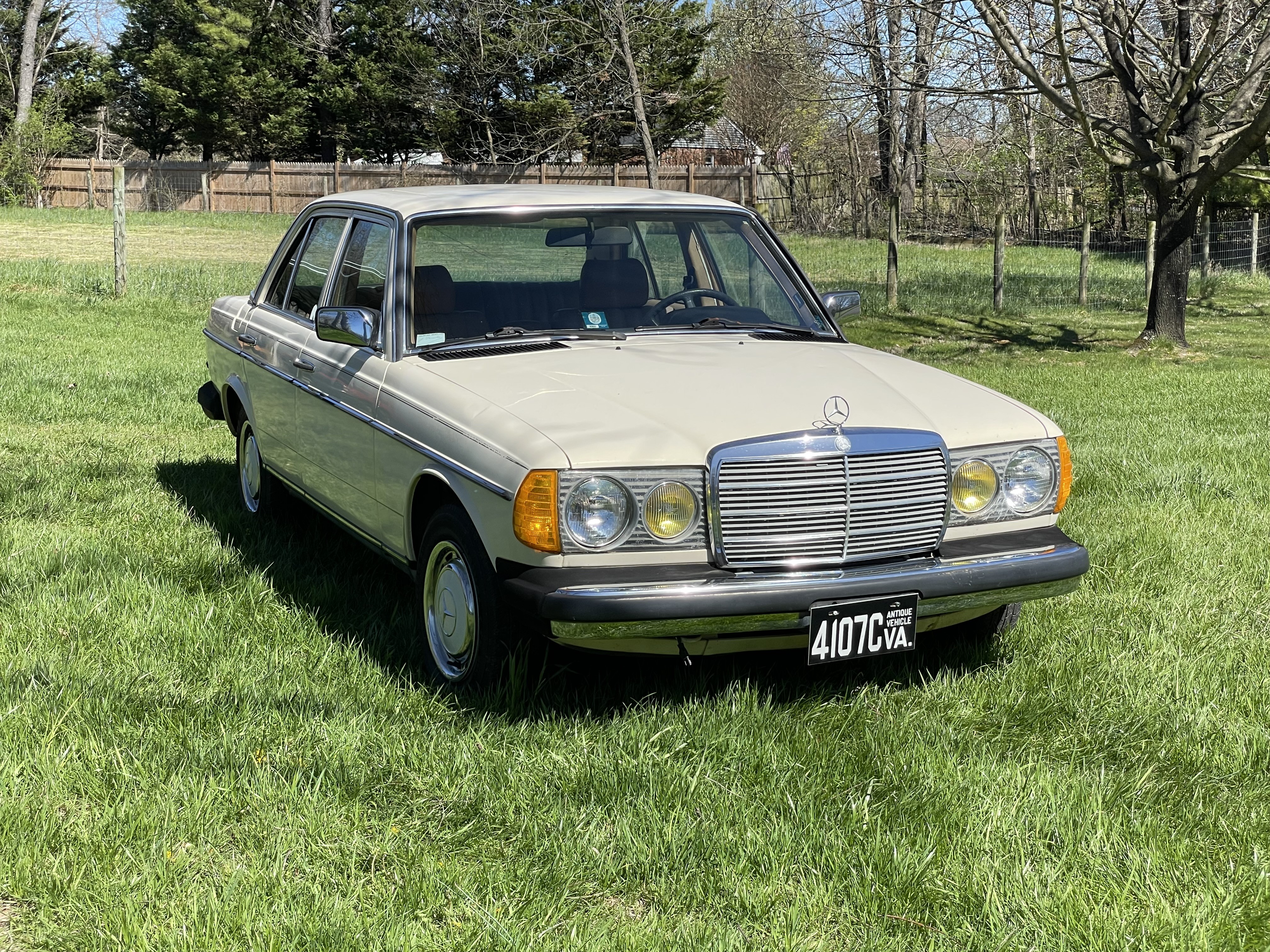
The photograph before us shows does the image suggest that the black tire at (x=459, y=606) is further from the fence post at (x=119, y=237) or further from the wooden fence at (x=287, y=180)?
the wooden fence at (x=287, y=180)

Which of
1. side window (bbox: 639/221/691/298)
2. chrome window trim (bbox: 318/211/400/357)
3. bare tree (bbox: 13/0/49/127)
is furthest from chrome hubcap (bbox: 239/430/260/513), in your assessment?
bare tree (bbox: 13/0/49/127)

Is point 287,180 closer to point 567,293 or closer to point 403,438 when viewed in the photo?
point 567,293

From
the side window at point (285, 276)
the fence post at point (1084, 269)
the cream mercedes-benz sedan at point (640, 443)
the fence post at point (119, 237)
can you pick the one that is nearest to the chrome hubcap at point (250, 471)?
the side window at point (285, 276)

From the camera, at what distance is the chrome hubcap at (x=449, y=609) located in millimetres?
4297

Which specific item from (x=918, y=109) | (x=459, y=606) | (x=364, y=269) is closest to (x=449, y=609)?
(x=459, y=606)

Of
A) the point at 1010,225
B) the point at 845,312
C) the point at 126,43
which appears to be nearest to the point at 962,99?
the point at 845,312

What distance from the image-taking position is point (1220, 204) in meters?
26.3

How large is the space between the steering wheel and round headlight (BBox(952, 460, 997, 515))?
1.53 m

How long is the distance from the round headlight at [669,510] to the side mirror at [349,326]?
61.6 inches

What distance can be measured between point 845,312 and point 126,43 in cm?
5243

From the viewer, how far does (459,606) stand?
4.36 m

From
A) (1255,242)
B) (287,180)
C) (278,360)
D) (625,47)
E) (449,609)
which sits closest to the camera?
(449,609)

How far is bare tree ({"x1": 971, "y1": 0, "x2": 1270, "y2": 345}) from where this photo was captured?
43.4 ft

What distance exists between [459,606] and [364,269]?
174 cm
